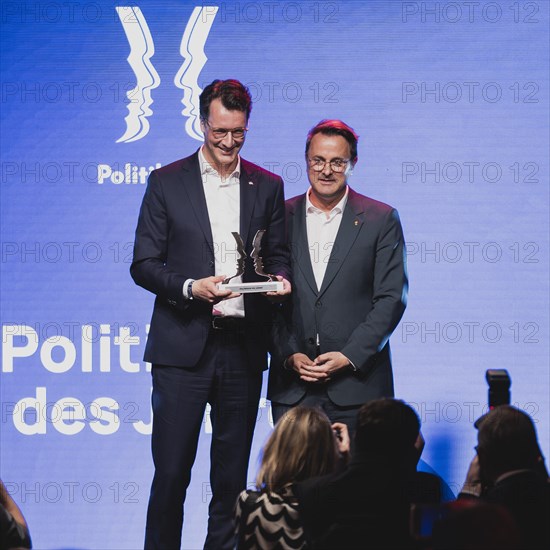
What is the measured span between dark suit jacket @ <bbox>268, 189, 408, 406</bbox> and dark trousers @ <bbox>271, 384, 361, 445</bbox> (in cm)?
2

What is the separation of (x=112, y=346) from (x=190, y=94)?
117cm

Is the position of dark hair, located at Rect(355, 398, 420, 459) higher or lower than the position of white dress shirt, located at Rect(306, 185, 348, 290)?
lower

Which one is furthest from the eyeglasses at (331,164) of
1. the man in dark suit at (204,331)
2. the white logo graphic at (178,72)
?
the white logo graphic at (178,72)

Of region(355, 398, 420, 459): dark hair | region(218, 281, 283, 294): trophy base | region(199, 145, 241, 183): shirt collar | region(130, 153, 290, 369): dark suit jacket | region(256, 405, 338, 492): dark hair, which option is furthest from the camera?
region(199, 145, 241, 183): shirt collar

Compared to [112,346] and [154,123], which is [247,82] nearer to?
[154,123]

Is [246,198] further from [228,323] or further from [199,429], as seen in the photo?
[199,429]

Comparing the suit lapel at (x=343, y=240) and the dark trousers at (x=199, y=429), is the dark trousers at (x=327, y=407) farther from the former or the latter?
the suit lapel at (x=343, y=240)

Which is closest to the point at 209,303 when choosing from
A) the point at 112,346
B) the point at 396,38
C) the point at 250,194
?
the point at 250,194

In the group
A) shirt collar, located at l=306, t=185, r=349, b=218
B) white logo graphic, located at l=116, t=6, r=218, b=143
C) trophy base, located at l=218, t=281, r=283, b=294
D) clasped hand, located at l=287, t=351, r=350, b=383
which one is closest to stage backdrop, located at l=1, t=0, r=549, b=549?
white logo graphic, located at l=116, t=6, r=218, b=143

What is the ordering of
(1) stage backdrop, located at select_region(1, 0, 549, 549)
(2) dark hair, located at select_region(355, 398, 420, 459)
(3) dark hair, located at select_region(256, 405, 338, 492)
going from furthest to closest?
(1) stage backdrop, located at select_region(1, 0, 549, 549) → (3) dark hair, located at select_region(256, 405, 338, 492) → (2) dark hair, located at select_region(355, 398, 420, 459)

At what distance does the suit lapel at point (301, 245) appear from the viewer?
3797 millimetres

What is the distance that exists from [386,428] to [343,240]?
1151 millimetres

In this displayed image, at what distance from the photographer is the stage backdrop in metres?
4.61

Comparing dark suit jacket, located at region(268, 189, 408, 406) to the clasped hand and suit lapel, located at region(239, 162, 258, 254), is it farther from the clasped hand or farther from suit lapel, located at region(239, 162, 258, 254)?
suit lapel, located at region(239, 162, 258, 254)
